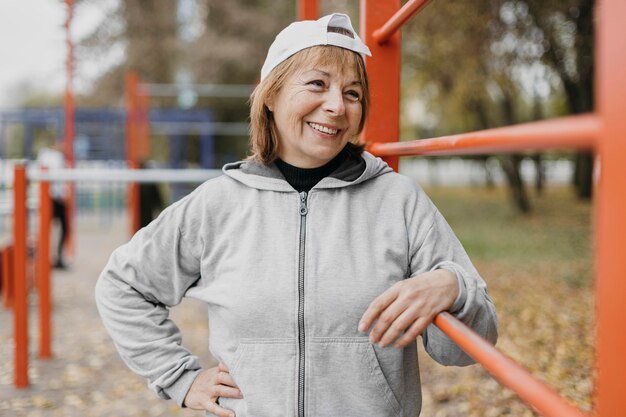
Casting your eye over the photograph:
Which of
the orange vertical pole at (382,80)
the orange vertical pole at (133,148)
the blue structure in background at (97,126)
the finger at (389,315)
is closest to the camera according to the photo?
the finger at (389,315)

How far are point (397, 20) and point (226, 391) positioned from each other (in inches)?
36.6

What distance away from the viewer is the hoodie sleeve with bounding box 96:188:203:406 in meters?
1.55

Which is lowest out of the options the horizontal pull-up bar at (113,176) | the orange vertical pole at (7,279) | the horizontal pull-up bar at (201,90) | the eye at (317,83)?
the orange vertical pole at (7,279)

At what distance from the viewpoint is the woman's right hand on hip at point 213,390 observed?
1.48 meters

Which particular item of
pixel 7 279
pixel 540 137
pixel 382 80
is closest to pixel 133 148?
pixel 7 279

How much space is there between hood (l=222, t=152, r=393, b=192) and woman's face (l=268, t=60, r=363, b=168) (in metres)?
0.05

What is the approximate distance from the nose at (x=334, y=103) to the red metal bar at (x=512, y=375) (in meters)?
0.48

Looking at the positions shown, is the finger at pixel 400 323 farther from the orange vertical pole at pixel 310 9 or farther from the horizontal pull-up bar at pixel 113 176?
the horizontal pull-up bar at pixel 113 176

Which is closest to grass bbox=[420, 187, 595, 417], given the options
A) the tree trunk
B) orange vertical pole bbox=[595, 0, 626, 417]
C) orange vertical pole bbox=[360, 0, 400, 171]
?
the tree trunk

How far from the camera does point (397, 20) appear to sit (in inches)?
65.2

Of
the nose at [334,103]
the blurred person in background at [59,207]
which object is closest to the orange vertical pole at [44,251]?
the nose at [334,103]

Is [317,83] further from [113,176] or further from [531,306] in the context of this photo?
[531,306]

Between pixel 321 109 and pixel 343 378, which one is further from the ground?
pixel 321 109

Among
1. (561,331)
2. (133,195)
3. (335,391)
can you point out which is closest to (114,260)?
A: (335,391)
